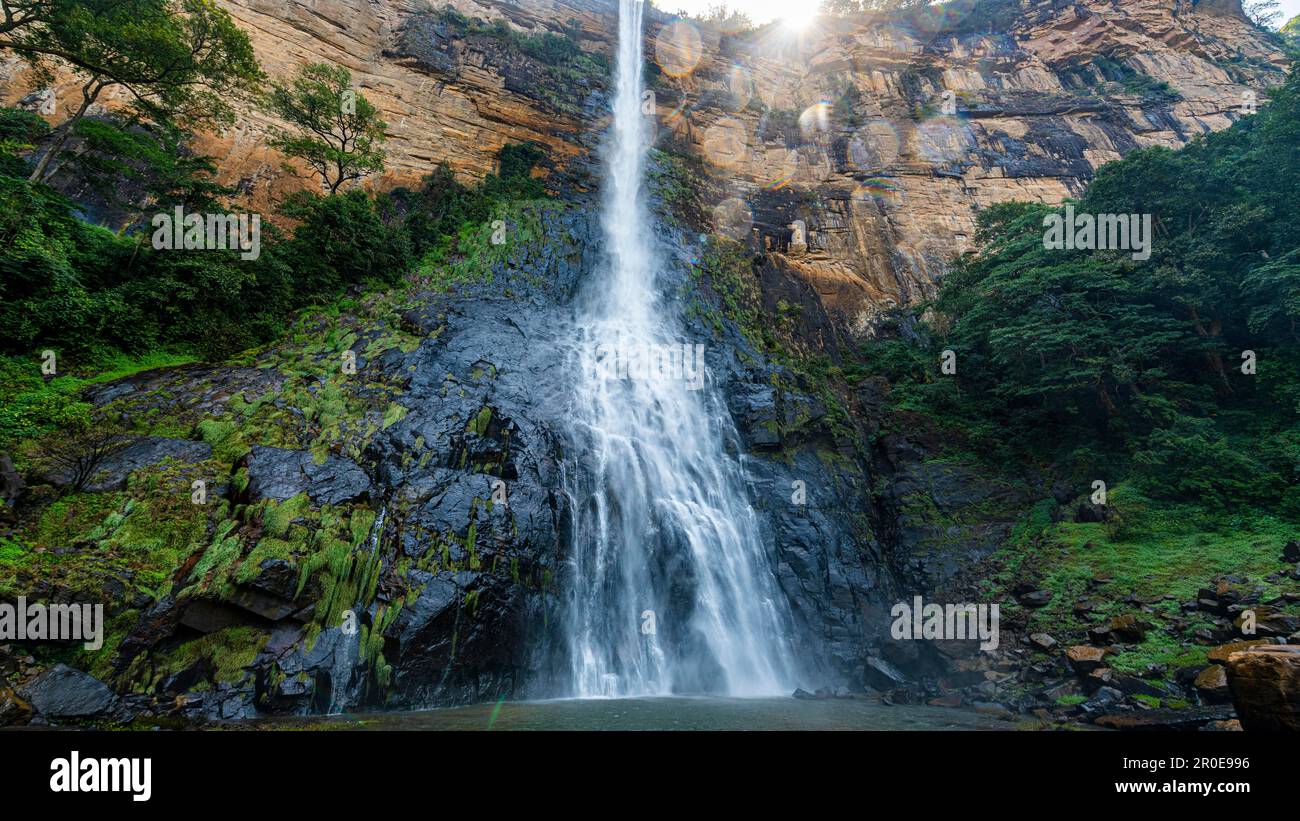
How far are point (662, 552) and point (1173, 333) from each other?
1572cm

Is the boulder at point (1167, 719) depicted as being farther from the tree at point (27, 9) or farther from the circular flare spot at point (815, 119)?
the circular flare spot at point (815, 119)

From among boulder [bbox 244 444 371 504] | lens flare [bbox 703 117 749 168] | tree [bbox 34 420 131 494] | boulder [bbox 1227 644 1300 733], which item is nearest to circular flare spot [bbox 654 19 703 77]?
lens flare [bbox 703 117 749 168]

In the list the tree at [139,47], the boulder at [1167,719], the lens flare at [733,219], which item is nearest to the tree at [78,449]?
the tree at [139,47]

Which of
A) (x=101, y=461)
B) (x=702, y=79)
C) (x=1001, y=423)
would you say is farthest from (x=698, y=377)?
(x=702, y=79)

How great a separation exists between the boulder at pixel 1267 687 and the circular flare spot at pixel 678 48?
35889 mm

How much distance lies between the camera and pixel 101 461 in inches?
315

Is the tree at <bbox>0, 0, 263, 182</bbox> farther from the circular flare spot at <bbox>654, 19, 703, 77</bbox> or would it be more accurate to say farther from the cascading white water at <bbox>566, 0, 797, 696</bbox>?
the circular flare spot at <bbox>654, 19, 703, 77</bbox>

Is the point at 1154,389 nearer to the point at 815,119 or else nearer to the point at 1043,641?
the point at 1043,641

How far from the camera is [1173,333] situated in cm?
1433

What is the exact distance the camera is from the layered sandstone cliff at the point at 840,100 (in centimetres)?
2367

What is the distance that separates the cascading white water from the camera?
36.6 feet
